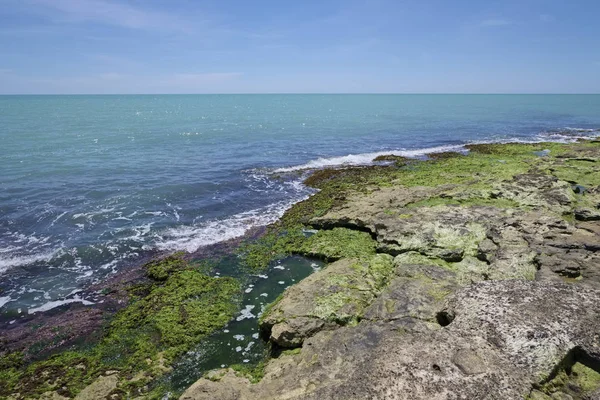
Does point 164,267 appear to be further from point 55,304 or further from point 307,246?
point 307,246

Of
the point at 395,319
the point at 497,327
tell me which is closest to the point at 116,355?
the point at 395,319

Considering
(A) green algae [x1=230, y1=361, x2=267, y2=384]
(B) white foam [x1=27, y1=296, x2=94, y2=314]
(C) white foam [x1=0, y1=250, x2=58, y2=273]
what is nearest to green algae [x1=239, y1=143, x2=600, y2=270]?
(A) green algae [x1=230, y1=361, x2=267, y2=384]

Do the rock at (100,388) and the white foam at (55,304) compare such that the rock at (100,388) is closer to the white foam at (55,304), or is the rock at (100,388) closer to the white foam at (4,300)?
the white foam at (55,304)

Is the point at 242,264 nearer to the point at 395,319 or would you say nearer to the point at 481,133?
the point at 395,319

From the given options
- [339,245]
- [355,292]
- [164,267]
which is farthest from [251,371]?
[339,245]

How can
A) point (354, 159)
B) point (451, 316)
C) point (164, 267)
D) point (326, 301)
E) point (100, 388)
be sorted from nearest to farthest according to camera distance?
point (451, 316), point (100, 388), point (326, 301), point (164, 267), point (354, 159)

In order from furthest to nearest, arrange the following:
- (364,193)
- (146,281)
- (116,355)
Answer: (364,193), (146,281), (116,355)

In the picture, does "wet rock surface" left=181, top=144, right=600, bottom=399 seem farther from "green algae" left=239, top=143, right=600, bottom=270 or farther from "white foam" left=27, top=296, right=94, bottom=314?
"white foam" left=27, top=296, right=94, bottom=314
